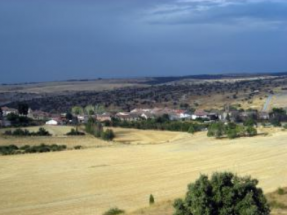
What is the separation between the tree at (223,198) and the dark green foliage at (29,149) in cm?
3780

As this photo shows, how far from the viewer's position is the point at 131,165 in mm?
41438

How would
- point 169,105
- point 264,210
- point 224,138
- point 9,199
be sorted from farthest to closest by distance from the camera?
point 169,105, point 224,138, point 9,199, point 264,210

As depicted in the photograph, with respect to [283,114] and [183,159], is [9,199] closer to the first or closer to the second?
[183,159]

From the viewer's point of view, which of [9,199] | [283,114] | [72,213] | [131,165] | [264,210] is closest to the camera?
[264,210]

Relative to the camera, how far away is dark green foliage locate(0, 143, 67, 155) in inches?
2052

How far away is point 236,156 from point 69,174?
1410cm

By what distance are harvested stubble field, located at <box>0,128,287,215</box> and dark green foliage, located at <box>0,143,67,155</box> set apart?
2.58 meters

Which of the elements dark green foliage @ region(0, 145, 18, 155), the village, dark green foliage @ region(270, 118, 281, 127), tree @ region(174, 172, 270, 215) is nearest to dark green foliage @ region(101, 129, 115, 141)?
dark green foliage @ region(0, 145, 18, 155)

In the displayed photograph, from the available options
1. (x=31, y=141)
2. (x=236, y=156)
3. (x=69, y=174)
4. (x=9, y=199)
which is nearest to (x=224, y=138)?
(x=236, y=156)

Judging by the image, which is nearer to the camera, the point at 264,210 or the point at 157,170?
the point at 264,210

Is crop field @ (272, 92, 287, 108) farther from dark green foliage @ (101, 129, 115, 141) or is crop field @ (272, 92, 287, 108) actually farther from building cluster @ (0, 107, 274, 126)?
dark green foliage @ (101, 129, 115, 141)

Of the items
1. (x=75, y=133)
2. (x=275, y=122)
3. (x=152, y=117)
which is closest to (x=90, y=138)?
(x=75, y=133)

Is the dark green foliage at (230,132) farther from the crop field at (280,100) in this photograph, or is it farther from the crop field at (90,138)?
the crop field at (280,100)

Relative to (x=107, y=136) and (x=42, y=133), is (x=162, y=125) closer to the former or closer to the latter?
(x=107, y=136)
